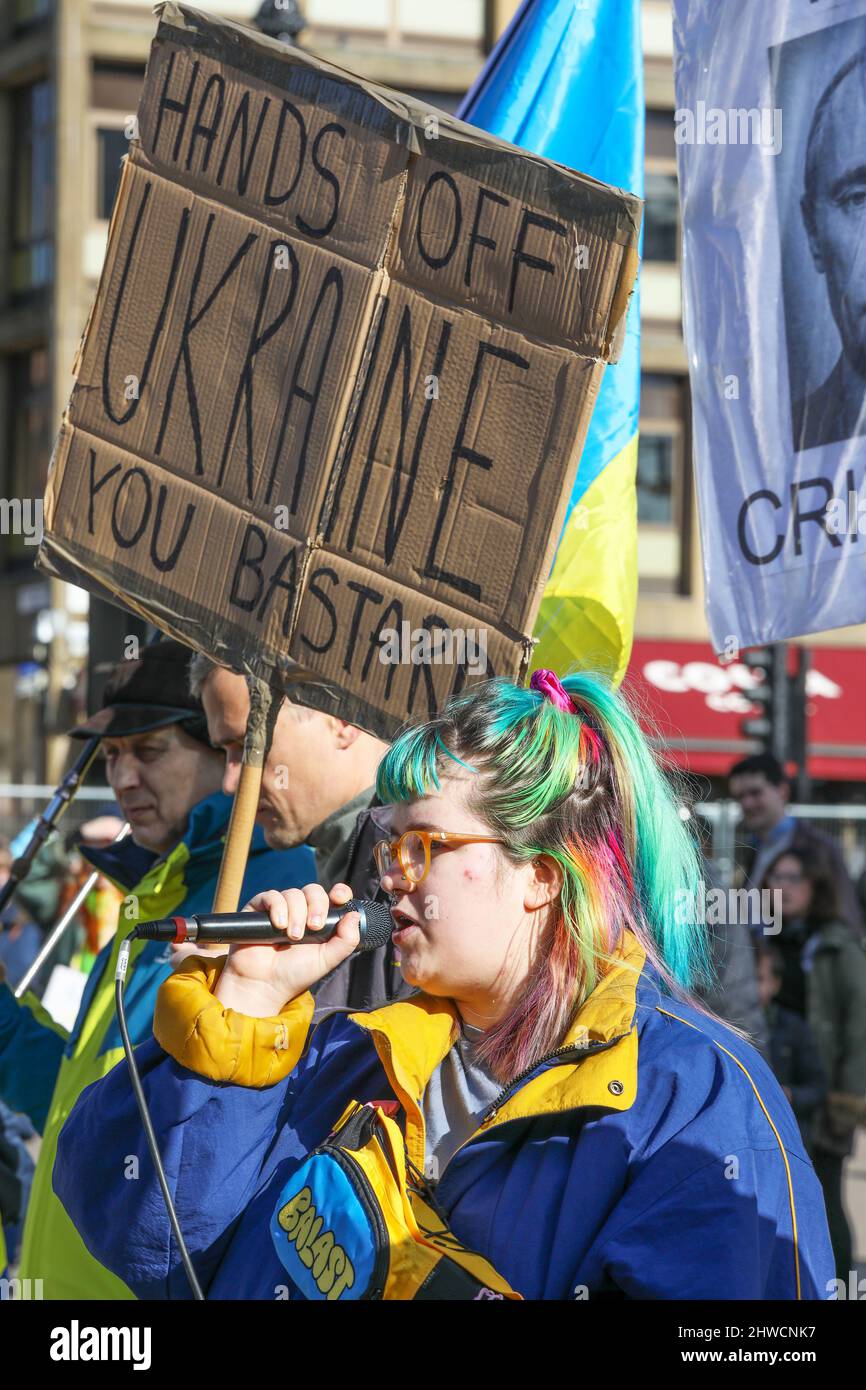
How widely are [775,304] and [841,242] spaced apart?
18 cm

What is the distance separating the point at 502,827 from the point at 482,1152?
16.1 inches

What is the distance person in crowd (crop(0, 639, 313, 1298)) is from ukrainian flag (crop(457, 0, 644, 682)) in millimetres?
742

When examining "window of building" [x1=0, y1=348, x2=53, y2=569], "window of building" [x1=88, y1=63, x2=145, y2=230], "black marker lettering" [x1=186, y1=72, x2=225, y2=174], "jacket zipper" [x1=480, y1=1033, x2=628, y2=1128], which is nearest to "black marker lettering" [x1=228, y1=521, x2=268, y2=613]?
"black marker lettering" [x1=186, y1=72, x2=225, y2=174]

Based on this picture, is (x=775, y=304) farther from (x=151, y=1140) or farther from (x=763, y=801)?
(x=763, y=801)

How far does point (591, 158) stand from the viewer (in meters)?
3.64

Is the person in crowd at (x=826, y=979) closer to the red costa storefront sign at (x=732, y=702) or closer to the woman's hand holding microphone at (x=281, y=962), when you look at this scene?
the woman's hand holding microphone at (x=281, y=962)

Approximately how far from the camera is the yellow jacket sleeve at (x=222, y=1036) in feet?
6.95

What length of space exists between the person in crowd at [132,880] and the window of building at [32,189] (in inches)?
708

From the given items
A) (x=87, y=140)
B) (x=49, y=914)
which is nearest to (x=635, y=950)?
(x=49, y=914)

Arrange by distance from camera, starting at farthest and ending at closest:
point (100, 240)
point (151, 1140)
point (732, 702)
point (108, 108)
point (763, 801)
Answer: point (100, 240) → point (108, 108) → point (732, 702) → point (763, 801) → point (151, 1140)

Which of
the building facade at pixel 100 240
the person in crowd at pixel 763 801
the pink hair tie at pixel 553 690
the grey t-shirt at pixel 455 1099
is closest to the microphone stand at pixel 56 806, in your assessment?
the pink hair tie at pixel 553 690

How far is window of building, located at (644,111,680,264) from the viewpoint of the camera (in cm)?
2066

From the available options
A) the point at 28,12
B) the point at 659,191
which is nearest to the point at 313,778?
the point at 659,191

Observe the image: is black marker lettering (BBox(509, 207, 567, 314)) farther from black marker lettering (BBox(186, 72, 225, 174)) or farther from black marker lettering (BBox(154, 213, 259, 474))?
black marker lettering (BBox(186, 72, 225, 174))
